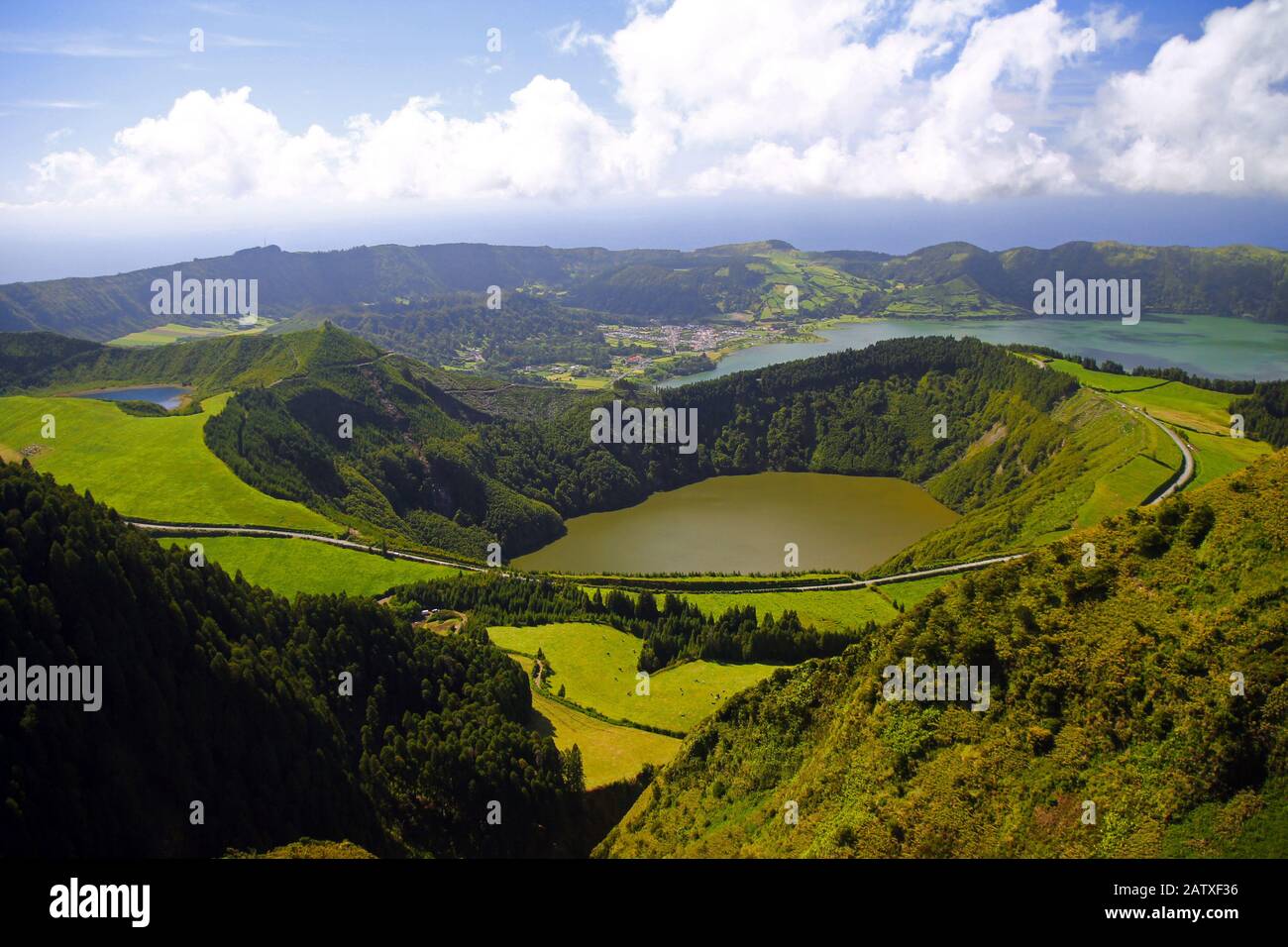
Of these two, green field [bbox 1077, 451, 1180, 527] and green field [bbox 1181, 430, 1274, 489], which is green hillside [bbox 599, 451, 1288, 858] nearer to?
green field [bbox 1077, 451, 1180, 527]

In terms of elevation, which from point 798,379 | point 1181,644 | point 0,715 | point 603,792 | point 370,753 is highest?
point 798,379

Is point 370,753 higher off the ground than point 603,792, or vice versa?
point 370,753

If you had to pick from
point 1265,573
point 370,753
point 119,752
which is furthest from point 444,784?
point 1265,573

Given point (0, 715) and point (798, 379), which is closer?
point (0, 715)
